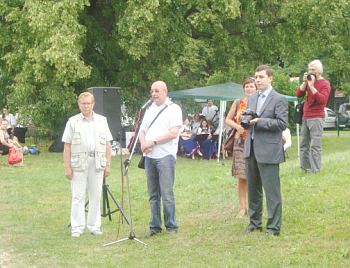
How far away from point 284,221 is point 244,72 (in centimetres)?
2085

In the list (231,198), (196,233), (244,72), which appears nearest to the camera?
(196,233)

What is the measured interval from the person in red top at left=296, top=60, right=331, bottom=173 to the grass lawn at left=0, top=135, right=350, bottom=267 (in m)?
0.51

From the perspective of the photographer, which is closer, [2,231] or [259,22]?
[2,231]

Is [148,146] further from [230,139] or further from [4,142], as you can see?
[4,142]

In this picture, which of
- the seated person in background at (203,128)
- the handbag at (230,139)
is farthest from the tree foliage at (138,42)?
the handbag at (230,139)

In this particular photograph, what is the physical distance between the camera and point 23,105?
24.1 m

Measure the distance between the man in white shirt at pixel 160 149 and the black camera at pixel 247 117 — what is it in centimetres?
102

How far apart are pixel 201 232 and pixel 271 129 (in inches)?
67.4

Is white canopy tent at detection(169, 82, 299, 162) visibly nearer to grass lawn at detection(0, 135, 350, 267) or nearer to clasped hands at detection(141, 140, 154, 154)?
grass lawn at detection(0, 135, 350, 267)

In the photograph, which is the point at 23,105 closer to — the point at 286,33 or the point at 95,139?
the point at 286,33

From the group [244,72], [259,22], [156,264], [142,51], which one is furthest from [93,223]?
[244,72]

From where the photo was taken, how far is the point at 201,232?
8391 mm

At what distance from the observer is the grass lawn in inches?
276

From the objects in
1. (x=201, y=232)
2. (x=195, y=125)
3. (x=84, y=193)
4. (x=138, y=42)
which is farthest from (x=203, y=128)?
(x=201, y=232)
